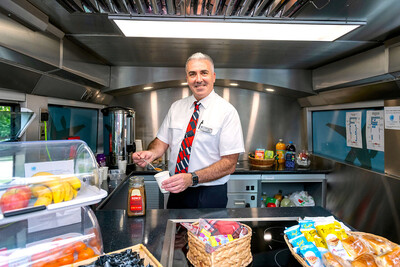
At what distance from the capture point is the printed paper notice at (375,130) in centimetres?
217

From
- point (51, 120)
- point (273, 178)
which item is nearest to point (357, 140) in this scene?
point (273, 178)

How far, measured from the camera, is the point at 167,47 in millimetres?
2127

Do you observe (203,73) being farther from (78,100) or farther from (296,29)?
(78,100)

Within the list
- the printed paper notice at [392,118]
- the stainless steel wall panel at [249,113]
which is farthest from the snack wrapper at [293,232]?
the stainless steel wall panel at [249,113]

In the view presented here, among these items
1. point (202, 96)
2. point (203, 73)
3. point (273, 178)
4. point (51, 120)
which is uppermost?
point (203, 73)

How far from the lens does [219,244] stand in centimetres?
79

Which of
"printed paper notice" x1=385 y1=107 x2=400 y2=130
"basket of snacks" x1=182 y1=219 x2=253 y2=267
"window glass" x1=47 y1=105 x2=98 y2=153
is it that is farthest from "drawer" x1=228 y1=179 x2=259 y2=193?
"basket of snacks" x1=182 y1=219 x2=253 y2=267

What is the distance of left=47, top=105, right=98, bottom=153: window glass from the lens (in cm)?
220

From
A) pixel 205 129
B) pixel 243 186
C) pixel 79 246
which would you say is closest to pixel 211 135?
pixel 205 129

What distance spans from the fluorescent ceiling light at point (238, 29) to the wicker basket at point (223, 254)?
3.73ft

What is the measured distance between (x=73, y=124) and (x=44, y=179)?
199cm

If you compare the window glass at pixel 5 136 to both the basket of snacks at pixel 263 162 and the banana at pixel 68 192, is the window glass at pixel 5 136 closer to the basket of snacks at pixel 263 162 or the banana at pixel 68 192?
the banana at pixel 68 192

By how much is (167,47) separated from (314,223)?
178 centimetres

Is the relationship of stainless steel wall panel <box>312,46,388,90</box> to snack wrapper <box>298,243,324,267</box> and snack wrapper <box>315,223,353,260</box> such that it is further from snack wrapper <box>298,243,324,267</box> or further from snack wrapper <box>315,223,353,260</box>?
snack wrapper <box>298,243,324,267</box>
